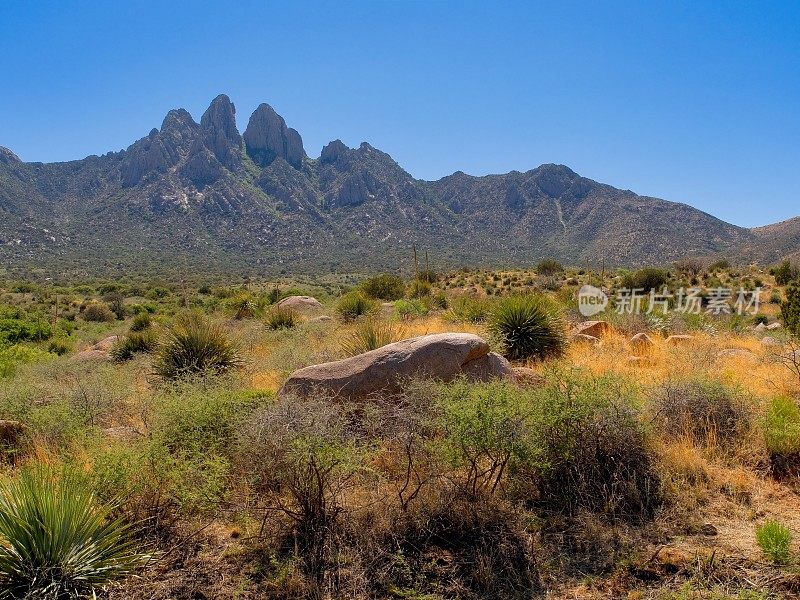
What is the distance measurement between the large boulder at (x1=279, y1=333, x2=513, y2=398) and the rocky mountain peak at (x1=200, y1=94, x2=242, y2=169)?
342 ft

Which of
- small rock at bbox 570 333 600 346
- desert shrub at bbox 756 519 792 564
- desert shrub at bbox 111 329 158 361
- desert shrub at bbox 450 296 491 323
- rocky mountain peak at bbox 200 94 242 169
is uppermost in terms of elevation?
rocky mountain peak at bbox 200 94 242 169

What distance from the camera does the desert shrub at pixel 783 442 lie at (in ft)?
19.8

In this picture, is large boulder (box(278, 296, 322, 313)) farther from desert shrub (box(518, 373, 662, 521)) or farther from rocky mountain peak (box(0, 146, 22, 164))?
rocky mountain peak (box(0, 146, 22, 164))

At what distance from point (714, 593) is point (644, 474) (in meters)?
1.73

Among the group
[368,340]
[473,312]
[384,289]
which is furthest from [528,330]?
[384,289]

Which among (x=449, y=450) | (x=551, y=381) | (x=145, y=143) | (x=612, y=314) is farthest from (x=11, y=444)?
(x=145, y=143)

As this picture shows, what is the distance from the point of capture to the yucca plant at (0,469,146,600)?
409 centimetres

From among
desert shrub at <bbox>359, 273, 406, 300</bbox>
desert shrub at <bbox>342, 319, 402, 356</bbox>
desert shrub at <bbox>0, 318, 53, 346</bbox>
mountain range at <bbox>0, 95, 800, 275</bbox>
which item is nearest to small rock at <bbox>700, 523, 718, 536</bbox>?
desert shrub at <bbox>342, 319, 402, 356</bbox>

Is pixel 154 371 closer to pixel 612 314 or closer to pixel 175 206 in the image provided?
pixel 612 314

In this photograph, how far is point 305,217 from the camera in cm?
8631

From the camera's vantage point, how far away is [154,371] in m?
11.7

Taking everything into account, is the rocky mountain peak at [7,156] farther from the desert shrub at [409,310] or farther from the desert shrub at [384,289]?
the desert shrub at [409,310]

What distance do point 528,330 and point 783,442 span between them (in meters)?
5.81

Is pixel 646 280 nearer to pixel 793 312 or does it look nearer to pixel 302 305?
pixel 793 312
